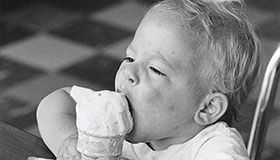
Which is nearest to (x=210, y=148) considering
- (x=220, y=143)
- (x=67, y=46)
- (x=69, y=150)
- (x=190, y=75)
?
(x=220, y=143)

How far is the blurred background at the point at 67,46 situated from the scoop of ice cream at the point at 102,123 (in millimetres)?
1469

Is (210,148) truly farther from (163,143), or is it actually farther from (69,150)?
(69,150)

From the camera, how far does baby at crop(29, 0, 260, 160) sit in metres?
1.11

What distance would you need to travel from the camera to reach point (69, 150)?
1172 mm

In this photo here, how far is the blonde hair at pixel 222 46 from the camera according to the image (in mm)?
1127

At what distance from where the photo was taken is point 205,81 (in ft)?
3.74

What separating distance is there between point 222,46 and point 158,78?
0.12m

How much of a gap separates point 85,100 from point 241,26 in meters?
0.28

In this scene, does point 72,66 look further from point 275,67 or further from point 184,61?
point 184,61

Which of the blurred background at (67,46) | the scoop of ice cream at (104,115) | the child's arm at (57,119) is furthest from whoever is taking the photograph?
the blurred background at (67,46)

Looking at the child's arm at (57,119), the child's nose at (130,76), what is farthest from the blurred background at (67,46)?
the child's nose at (130,76)

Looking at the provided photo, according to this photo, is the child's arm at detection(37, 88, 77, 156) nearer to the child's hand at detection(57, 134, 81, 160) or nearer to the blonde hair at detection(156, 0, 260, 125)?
the child's hand at detection(57, 134, 81, 160)

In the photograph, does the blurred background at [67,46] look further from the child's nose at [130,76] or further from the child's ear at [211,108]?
the child's nose at [130,76]

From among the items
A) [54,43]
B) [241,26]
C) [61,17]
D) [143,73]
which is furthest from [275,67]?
[61,17]
